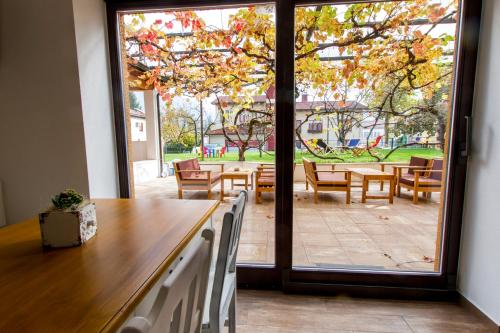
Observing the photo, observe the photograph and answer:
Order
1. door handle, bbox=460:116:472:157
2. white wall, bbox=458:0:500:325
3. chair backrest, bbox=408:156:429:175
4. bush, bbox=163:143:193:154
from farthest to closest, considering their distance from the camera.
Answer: chair backrest, bbox=408:156:429:175 < bush, bbox=163:143:193:154 < door handle, bbox=460:116:472:157 < white wall, bbox=458:0:500:325

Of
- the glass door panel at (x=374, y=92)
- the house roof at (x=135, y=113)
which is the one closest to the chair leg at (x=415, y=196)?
the glass door panel at (x=374, y=92)

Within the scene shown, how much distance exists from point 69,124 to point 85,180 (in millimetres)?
401

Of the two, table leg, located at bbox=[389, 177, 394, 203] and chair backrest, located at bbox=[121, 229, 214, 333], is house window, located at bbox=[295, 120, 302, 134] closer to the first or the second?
chair backrest, located at bbox=[121, 229, 214, 333]

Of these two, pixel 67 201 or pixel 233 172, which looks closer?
pixel 67 201

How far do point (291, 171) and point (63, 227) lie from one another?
144cm

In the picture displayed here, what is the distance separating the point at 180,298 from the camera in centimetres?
51

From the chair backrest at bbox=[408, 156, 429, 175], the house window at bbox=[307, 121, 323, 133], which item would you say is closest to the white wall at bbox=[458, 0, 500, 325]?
the chair backrest at bbox=[408, 156, 429, 175]

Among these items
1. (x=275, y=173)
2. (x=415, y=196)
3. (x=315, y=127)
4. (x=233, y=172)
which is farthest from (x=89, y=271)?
(x=415, y=196)

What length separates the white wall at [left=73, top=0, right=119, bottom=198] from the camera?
1736 millimetres

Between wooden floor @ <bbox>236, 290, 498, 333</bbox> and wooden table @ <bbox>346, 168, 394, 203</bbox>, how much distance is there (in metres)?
1.50

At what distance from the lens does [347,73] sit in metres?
2.09

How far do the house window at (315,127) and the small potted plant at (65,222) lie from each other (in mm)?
1693

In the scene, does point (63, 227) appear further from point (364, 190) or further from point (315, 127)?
point (364, 190)

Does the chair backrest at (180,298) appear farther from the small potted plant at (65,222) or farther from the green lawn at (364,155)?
the green lawn at (364,155)
